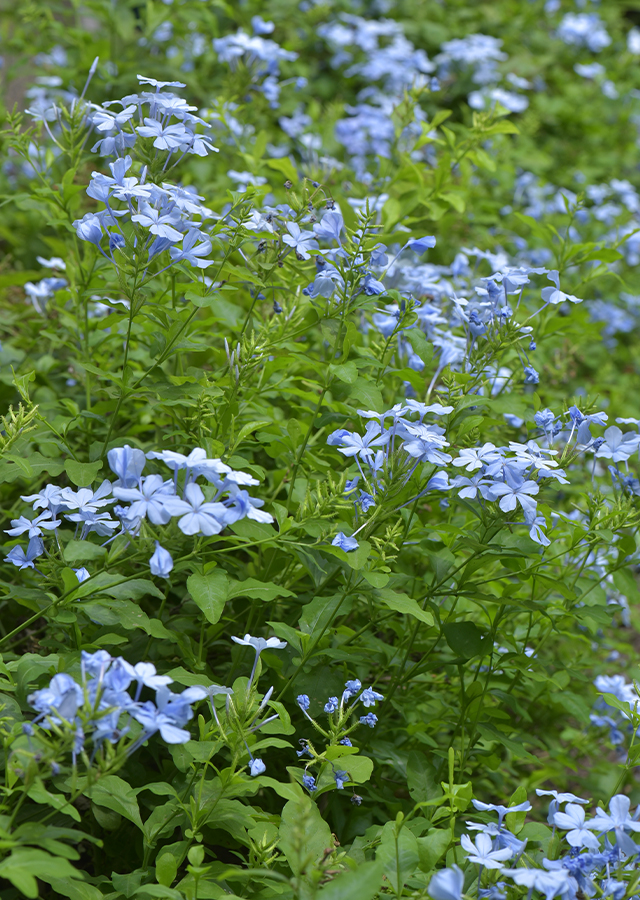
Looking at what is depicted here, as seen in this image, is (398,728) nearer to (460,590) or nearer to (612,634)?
(460,590)

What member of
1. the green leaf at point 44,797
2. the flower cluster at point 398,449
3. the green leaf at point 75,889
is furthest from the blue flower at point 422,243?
the green leaf at point 75,889

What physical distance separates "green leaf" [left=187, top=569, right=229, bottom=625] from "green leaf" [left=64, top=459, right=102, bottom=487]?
0.36 meters

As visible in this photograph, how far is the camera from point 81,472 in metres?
1.80

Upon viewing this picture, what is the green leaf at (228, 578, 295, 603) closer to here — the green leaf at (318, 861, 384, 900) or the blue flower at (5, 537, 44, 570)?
the blue flower at (5, 537, 44, 570)

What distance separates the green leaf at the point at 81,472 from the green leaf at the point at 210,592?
360 millimetres

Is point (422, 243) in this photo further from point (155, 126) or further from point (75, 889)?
point (75, 889)

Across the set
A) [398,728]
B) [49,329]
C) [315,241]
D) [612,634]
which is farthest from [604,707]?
[49,329]

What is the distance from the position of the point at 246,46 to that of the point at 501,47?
14.7ft

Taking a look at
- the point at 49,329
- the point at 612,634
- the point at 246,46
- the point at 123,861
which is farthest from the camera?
the point at 612,634

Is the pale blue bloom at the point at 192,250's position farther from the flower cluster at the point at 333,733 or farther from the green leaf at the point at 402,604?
the flower cluster at the point at 333,733

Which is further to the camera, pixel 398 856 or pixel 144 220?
pixel 144 220

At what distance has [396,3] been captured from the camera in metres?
6.67

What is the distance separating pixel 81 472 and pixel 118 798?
69cm

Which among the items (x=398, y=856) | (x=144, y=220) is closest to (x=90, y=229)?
(x=144, y=220)
